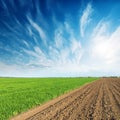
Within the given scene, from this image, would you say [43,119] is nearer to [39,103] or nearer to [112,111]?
[112,111]

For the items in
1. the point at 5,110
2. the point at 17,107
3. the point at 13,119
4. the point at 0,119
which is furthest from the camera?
the point at 17,107

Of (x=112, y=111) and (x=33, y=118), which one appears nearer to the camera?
(x=33, y=118)

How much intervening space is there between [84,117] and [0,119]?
4.59 m

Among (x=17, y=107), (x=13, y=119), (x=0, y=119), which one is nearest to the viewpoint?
(x=0, y=119)

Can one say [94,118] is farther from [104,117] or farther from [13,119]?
[13,119]

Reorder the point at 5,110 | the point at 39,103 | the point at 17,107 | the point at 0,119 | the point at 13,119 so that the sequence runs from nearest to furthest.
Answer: the point at 0,119 < the point at 13,119 < the point at 5,110 < the point at 17,107 < the point at 39,103

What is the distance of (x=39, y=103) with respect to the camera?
17.8 metres

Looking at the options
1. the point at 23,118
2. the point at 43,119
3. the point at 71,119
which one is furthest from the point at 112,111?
the point at 23,118

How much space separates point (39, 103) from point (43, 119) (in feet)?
20.9

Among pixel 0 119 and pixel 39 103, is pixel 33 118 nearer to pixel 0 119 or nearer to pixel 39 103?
pixel 0 119

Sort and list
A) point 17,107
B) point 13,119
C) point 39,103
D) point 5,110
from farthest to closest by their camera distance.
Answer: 1. point 39,103
2. point 17,107
3. point 5,110
4. point 13,119

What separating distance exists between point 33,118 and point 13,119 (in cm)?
113

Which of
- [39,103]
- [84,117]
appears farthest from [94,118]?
[39,103]

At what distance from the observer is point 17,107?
14523 mm
